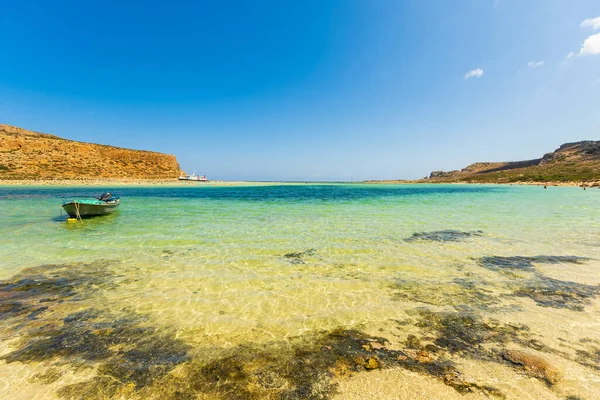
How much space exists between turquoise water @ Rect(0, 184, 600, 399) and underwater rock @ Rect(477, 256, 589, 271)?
0.07 m

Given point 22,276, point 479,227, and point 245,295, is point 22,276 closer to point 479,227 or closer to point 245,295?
point 245,295

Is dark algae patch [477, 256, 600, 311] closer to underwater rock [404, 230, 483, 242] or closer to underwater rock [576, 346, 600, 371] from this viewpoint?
underwater rock [576, 346, 600, 371]

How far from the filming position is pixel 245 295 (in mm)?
7184

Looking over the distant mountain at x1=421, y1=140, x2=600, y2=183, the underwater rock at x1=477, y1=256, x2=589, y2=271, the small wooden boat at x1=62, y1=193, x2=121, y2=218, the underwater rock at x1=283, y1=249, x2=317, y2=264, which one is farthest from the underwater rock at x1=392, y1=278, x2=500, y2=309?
the distant mountain at x1=421, y1=140, x2=600, y2=183

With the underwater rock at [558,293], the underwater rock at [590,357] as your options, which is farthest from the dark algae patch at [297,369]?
the underwater rock at [558,293]

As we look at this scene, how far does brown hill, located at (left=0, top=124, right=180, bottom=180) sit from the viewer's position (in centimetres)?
7669

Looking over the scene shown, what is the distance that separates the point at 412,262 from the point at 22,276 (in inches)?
529

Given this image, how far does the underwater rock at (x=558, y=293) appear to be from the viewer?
6.45 m

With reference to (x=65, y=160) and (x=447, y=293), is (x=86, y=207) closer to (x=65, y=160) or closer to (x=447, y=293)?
(x=447, y=293)

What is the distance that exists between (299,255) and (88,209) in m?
19.0

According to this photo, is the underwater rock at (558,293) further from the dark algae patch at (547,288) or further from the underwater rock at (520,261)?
the underwater rock at (520,261)

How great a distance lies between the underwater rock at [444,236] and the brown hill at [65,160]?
3985 inches

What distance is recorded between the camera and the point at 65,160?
87.0m

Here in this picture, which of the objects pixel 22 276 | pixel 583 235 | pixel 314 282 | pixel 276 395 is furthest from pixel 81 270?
pixel 583 235
